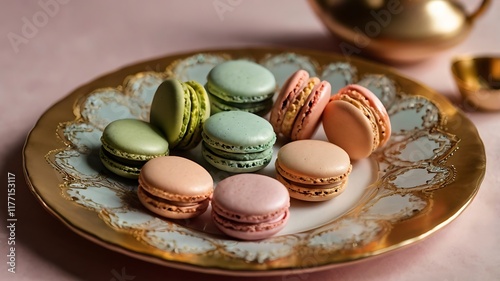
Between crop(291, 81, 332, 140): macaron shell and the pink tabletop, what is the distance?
333mm

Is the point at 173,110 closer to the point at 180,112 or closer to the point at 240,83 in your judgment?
the point at 180,112

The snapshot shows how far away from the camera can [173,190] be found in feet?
3.97

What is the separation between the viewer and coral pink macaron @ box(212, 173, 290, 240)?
3.81ft

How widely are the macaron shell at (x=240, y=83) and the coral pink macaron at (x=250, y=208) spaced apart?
1.03 ft

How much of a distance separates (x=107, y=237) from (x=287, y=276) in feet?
0.98

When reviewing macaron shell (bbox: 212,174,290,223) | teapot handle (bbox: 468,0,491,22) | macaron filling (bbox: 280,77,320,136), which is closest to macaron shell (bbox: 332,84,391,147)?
macaron filling (bbox: 280,77,320,136)

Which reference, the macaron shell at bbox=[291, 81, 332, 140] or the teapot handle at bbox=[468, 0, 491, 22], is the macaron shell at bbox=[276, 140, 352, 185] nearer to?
the macaron shell at bbox=[291, 81, 332, 140]

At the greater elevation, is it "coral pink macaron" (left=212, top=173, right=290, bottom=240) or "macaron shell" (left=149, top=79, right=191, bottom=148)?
"macaron shell" (left=149, top=79, right=191, bottom=148)

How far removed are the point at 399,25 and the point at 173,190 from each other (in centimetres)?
85

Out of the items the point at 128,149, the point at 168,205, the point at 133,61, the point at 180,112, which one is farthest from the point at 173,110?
the point at 133,61

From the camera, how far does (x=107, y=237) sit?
111 centimetres

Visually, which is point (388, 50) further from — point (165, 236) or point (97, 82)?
point (165, 236)

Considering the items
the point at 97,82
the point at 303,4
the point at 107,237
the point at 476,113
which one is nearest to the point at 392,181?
the point at 476,113

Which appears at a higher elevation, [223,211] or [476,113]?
[223,211]
